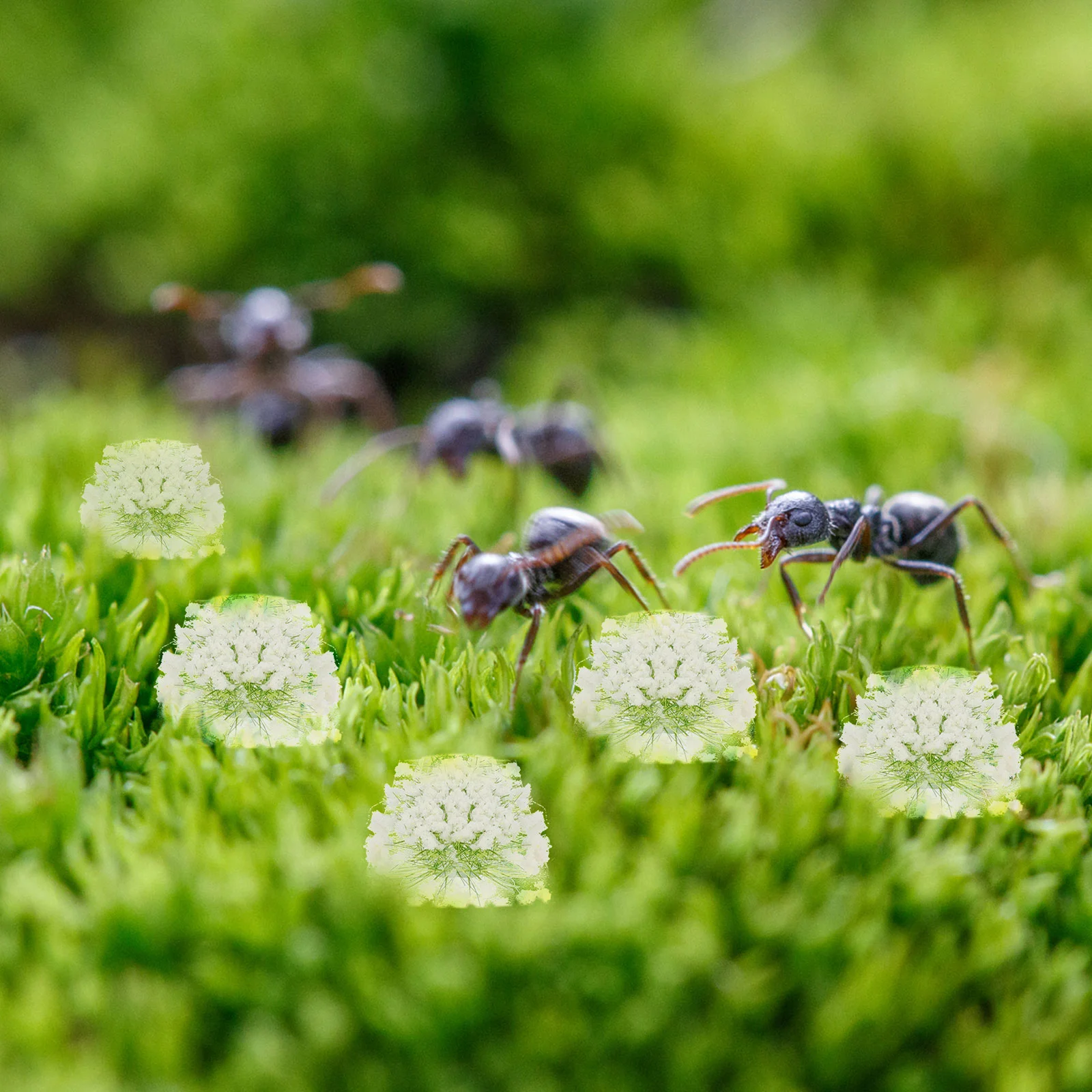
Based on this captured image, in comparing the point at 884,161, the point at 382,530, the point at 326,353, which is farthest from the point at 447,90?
the point at 382,530

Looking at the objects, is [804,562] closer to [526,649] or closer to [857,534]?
[857,534]

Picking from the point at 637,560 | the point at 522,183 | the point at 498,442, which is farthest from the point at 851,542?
the point at 522,183

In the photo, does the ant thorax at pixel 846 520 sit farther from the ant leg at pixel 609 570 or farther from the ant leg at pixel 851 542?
the ant leg at pixel 609 570

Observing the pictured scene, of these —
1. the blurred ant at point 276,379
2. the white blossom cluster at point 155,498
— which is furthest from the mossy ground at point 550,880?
the blurred ant at point 276,379

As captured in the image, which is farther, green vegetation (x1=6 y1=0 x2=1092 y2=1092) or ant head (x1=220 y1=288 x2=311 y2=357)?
ant head (x1=220 y1=288 x2=311 y2=357)

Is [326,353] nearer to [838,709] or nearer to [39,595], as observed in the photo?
[39,595]

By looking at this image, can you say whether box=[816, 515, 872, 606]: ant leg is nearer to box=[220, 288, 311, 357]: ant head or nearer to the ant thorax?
the ant thorax

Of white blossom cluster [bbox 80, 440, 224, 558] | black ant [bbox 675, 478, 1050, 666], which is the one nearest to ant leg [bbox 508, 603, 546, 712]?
black ant [bbox 675, 478, 1050, 666]
